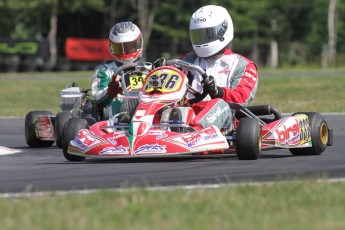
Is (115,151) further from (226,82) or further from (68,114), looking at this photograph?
(68,114)

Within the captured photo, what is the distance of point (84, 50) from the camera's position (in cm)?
4322

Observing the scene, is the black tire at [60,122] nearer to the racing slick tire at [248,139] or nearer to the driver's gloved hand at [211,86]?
the driver's gloved hand at [211,86]

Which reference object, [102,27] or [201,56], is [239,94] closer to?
[201,56]

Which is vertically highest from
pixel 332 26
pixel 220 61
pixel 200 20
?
pixel 200 20

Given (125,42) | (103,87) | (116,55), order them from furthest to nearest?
(116,55) → (125,42) → (103,87)

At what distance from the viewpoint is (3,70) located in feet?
127

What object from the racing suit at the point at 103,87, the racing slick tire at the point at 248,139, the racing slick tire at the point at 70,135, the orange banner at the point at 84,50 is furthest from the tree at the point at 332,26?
the racing slick tire at the point at 248,139

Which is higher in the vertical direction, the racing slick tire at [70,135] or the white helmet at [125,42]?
the white helmet at [125,42]

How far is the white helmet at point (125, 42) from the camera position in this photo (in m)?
12.1

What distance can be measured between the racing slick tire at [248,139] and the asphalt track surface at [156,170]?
9cm

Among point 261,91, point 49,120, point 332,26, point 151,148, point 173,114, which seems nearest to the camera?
point 151,148

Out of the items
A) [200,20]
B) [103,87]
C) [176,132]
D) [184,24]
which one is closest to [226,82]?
[200,20]

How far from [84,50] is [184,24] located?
1186 cm

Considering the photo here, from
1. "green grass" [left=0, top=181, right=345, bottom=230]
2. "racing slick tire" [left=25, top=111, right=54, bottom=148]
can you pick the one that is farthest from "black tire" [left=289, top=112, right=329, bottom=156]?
"racing slick tire" [left=25, top=111, right=54, bottom=148]
